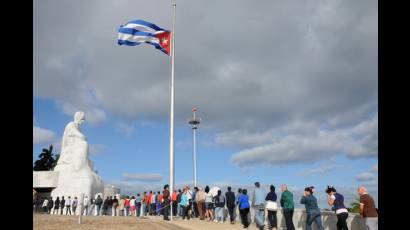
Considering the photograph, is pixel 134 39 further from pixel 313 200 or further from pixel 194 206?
pixel 313 200

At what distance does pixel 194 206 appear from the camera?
23.8 meters

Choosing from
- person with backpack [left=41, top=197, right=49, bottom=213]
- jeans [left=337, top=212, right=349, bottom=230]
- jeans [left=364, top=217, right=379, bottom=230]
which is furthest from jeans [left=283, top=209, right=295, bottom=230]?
person with backpack [left=41, top=197, right=49, bottom=213]

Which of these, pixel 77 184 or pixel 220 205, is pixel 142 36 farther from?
pixel 77 184

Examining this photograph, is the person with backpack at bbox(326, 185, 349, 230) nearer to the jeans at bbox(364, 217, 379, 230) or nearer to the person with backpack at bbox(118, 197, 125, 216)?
the jeans at bbox(364, 217, 379, 230)

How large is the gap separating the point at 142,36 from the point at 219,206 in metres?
9.18

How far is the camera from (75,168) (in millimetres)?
37000

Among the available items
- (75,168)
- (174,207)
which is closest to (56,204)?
(75,168)

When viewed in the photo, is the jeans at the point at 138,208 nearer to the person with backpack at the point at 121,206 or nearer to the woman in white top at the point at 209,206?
the person with backpack at the point at 121,206

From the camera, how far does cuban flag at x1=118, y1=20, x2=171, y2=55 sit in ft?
75.8

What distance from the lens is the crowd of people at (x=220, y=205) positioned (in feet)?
42.3
